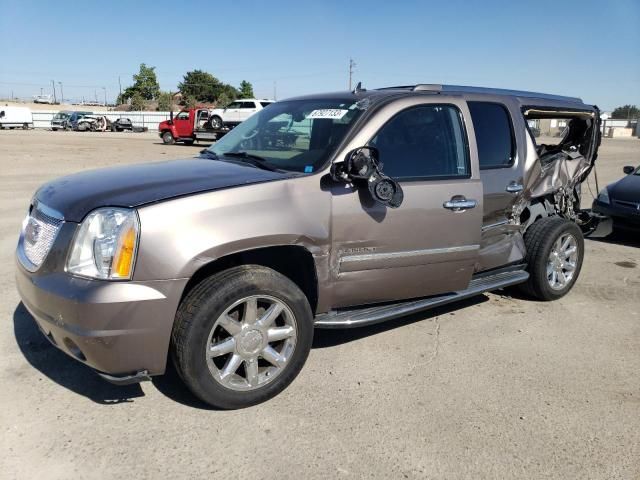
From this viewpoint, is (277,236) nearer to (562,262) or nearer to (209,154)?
(209,154)

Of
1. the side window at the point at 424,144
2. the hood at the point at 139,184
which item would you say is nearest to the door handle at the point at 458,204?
the side window at the point at 424,144

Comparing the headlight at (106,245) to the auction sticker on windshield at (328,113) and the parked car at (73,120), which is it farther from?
the parked car at (73,120)

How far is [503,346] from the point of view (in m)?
4.14

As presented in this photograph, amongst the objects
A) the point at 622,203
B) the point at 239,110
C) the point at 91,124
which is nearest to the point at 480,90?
the point at 622,203

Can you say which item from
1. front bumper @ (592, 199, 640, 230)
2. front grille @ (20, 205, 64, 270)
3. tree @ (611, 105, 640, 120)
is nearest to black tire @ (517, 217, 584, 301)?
front bumper @ (592, 199, 640, 230)

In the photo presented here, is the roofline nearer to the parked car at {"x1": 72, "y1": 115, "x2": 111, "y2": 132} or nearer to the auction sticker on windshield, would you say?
the auction sticker on windshield

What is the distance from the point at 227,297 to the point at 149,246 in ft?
1.64

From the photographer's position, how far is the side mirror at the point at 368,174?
3240 mm

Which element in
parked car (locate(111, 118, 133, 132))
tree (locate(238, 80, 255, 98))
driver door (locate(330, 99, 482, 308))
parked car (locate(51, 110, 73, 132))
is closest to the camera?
driver door (locate(330, 99, 482, 308))

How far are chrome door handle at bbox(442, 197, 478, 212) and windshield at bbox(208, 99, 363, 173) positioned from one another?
0.88 m

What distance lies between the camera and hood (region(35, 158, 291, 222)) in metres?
2.86

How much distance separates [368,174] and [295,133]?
0.90m

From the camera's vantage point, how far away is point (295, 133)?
12.9 feet

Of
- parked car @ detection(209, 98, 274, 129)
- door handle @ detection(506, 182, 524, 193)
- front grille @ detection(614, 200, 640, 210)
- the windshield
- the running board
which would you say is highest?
parked car @ detection(209, 98, 274, 129)
